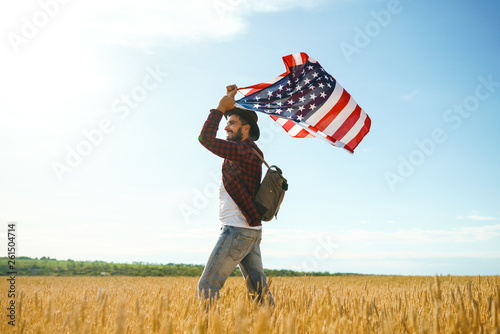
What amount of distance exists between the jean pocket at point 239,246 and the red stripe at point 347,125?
112 inches

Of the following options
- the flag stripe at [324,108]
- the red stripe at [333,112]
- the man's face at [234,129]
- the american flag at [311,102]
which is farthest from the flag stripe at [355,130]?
the man's face at [234,129]

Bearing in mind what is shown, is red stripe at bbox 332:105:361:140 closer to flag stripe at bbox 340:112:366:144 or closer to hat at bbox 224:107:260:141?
flag stripe at bbox 340:112:366:144

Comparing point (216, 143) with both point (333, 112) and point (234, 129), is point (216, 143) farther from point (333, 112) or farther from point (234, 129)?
point (333, 112)

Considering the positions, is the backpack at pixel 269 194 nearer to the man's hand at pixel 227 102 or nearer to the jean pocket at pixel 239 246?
the jean pocket at pixel 239 246

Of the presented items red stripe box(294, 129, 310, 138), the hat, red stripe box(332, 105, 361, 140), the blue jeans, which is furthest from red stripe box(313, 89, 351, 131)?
the blue jeans

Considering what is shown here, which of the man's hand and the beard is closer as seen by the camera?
the man's hand

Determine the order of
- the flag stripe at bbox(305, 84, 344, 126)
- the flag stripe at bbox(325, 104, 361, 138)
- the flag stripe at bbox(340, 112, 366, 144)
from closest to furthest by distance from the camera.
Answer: the flag stripe at bbox(305, 84, 344, 126) < the flag stripe at bbox(325, 104, 361, 138) < the flag stripe at bbox(340, 112, 366, 144)

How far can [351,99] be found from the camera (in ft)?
21.5

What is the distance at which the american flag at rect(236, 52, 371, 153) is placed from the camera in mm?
5773

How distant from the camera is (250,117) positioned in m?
4.79

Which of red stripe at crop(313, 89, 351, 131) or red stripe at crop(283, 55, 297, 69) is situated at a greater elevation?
red stripe at crop(283, 55, 297, 69)

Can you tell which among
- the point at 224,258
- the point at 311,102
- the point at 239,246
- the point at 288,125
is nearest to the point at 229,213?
the point at 239,246

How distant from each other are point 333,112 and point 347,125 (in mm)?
343

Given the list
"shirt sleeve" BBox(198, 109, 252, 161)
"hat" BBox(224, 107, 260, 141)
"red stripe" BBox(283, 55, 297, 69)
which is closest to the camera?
"shirt sleeve" BBox(198, 109, 252, 161)
